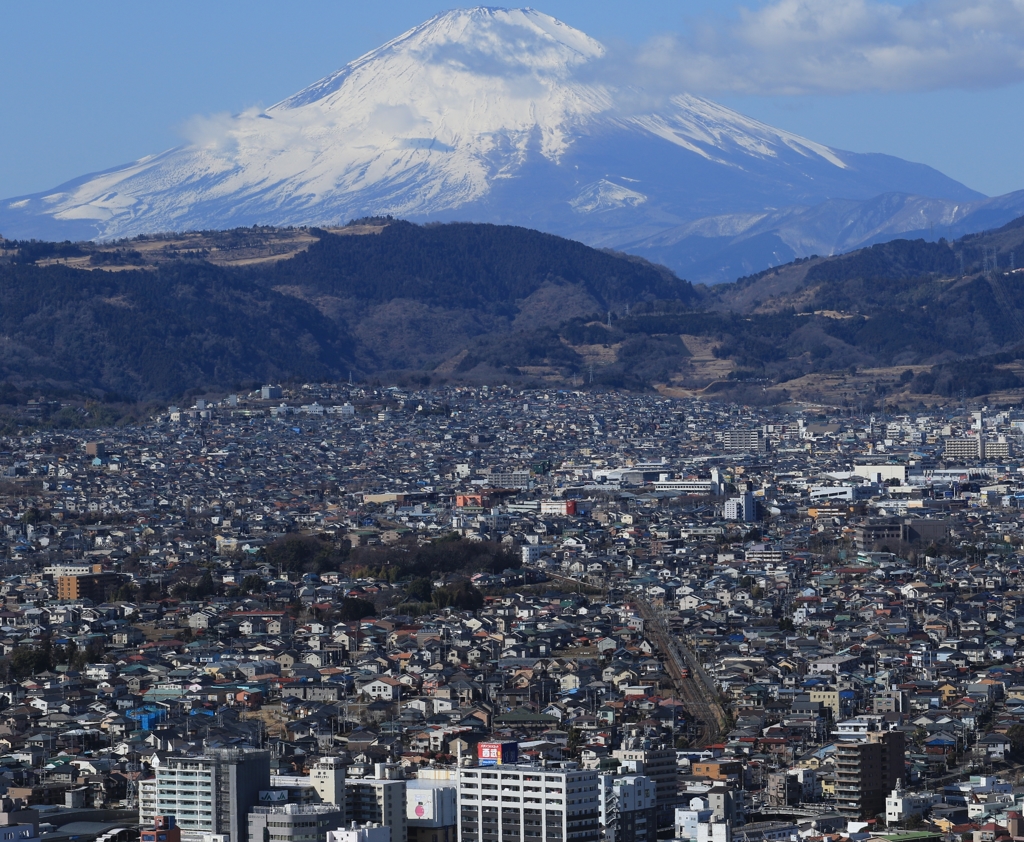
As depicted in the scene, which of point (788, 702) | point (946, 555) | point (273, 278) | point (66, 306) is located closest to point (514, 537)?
point (946, 555)

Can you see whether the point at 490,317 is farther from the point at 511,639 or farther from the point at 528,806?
the point at 528,806

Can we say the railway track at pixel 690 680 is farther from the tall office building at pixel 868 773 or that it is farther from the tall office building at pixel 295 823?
the tall office building at pixel 295 823

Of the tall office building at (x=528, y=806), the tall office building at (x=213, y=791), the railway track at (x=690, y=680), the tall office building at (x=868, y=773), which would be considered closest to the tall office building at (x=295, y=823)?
the tall office building at (x=213, y=791)

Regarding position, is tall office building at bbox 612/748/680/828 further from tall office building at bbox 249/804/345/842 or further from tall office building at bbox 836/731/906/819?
tall office building at bbox 249/804/345/842

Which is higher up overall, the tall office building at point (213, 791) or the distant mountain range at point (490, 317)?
the distant mountain range at point (490, 317)

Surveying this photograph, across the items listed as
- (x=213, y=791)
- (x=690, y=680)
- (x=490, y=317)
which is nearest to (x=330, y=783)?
(x=213, y=791)

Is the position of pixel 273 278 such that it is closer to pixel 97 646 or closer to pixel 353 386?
pixel 353 386
